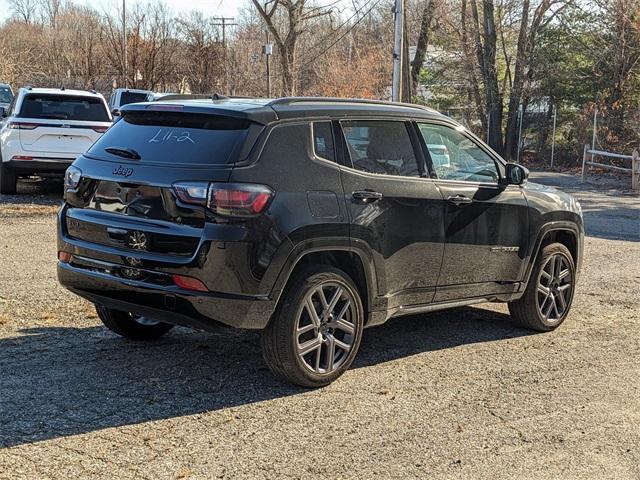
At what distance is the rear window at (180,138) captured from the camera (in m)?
4.90

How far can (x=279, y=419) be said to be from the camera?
4699mm

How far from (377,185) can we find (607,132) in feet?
75.7

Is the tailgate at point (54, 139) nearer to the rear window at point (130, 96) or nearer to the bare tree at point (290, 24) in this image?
the rear window at point (130, 96)

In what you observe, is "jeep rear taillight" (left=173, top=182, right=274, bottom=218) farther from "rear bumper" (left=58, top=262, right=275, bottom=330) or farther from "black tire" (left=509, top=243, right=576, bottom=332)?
Result: "black tire" (left=509, top=243, right=576, bottom=332)

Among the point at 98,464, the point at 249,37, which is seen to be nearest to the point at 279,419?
the point at 98,464

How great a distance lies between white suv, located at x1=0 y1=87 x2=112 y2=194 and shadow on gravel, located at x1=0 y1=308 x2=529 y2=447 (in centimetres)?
804

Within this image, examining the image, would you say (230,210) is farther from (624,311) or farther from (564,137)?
(564,137)

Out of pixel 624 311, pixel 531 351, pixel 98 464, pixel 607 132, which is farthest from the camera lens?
pixel 607 132

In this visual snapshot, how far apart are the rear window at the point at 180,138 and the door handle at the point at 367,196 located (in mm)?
881

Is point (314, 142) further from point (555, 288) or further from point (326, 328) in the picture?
point (555, 288)

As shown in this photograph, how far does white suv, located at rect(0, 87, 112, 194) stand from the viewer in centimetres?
1369

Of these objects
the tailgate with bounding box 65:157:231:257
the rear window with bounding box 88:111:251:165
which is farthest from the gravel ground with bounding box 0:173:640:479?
the rear window with bounding box 88:111:251:165

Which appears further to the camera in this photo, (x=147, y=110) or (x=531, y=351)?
(x=531, y=351)

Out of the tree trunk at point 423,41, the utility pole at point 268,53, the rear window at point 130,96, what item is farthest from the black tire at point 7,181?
the tree trunk at point 423,41
